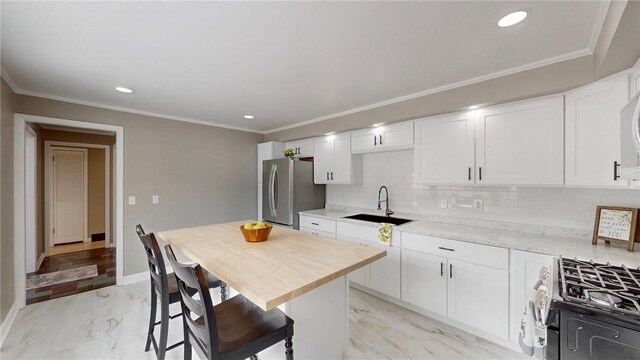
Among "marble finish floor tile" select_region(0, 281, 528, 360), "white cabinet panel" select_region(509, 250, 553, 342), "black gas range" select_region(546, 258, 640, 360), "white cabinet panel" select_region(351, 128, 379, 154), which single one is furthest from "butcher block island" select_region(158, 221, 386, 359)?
"white cabinet panel" select_region(351, 128, 379, 154)

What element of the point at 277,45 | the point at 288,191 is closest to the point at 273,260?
the point at 277,45

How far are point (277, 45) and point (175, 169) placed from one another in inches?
112

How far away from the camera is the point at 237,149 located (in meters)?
4.49

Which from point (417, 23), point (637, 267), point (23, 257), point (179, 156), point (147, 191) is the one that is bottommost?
point (23, 257)

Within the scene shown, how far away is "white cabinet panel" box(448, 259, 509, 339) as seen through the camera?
6.68ft

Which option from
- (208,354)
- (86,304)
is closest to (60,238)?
(86,304)

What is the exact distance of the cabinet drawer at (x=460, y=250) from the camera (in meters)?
2.05

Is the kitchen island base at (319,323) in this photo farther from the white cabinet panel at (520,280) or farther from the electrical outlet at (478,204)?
the electrical outlet at (478,204)

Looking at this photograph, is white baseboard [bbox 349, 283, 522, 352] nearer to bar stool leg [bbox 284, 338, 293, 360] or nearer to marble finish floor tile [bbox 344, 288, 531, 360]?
marble finish floor tile [bbox 344, 288, 531, 360]

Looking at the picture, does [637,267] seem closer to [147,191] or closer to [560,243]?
[560,243]

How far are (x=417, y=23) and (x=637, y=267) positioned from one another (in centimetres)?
188

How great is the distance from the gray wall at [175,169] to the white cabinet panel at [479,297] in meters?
3.46

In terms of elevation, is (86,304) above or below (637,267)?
below

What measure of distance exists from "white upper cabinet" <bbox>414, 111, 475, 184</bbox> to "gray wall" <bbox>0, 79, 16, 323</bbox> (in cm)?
391
